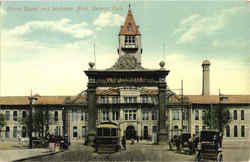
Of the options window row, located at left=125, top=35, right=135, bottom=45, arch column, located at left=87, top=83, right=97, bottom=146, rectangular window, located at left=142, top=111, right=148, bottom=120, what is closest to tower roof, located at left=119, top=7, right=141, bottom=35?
window row, located at left=125, top=35, right=135, bottom=45

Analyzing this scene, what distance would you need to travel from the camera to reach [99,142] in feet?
101

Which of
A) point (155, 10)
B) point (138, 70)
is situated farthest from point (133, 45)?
point (155, 10)

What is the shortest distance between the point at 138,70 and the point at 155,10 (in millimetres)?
16197

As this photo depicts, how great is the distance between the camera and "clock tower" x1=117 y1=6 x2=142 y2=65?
174ft

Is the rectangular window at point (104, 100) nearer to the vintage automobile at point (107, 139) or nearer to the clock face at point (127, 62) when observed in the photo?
the clock face at point (127, 62)

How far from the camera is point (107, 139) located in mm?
31031

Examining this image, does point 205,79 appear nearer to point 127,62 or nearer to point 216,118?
point 216,118

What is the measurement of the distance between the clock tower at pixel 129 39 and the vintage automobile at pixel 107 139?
23705 mm

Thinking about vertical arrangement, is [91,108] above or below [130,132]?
above

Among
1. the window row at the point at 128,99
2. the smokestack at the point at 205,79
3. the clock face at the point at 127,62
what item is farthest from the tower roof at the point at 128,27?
the smokestack at the point at 205,79

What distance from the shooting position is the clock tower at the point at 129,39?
5316 cm

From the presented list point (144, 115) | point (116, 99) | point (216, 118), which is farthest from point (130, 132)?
point (216, 118)

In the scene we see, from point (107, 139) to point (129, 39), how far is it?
2694cm

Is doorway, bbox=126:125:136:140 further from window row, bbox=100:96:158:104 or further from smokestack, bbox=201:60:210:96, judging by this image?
smokestack, bbox=201:60:210:96
